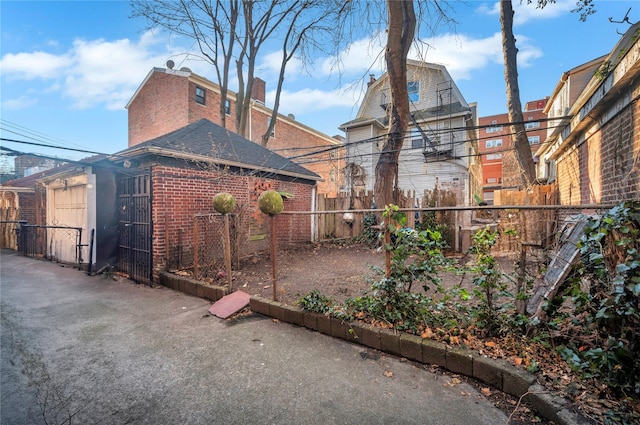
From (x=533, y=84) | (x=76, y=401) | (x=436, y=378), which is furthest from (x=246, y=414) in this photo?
(x=533, y=84)

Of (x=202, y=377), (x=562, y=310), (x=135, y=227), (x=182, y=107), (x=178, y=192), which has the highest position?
(x=182, y=107)

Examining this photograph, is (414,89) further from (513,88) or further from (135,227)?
(135,227)

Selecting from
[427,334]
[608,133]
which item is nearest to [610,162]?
[608,133]

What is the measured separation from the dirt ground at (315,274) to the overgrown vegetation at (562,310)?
1.49ft

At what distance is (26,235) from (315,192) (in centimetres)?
1064

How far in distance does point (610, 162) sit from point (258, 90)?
20.9 m

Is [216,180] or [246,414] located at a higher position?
[216,180]

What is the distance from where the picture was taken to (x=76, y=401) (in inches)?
90.7

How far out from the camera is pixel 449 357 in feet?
8.74

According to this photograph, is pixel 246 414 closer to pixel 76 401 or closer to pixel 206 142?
pixel 76 401

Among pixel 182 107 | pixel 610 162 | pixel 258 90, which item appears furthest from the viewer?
pixel 258 90

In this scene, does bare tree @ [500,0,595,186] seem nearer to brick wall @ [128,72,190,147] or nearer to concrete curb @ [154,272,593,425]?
concrete curb @ [154,272,593,425]

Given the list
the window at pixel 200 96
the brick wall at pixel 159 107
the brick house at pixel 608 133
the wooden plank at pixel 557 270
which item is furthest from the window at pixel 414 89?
the wooden plank at pixel 557 270

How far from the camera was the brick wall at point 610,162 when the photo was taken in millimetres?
3232
